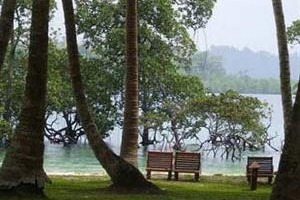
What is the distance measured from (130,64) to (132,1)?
142cm

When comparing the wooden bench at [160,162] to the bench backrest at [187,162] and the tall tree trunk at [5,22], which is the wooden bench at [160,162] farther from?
the tall tree trunk at [5,22]

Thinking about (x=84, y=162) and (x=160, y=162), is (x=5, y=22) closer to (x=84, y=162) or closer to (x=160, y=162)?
(x=160, y=162)

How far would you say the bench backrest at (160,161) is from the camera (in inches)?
776

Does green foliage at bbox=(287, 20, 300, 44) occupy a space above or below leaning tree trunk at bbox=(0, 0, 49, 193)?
above

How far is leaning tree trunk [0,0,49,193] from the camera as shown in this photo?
11.0 metres

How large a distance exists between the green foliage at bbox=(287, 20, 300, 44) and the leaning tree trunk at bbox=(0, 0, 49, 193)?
84.3 ft

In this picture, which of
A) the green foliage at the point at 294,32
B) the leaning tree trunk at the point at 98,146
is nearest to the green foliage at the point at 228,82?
the green foliage at the point at 294,32

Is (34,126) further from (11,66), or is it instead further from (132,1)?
(11,66)

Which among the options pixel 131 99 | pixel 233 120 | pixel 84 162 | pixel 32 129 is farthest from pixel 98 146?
pixel 84 162

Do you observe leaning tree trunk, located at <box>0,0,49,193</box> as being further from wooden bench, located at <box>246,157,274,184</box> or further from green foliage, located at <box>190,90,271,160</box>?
green foliage, located at <box>190,90,271,160</box>

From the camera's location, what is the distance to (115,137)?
2330 inches

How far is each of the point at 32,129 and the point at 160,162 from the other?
912 cm

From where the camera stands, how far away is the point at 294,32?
35375 mm

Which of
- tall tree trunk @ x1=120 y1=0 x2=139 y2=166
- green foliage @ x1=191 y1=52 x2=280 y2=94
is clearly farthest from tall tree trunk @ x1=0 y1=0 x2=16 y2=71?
green foliage @ x1=191 y1=52 x2=280 y2=94
